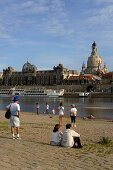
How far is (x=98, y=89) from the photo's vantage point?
130 metres

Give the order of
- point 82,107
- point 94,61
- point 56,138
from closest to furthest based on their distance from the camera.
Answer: point 56,138
point 82,107
point 94,61

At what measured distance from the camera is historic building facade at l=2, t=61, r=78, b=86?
156 meters

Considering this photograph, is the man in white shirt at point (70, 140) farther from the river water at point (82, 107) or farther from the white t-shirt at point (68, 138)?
the river water at point (82, 107)

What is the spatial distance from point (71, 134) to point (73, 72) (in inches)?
6493

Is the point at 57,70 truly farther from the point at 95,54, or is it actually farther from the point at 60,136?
the point at 60,136

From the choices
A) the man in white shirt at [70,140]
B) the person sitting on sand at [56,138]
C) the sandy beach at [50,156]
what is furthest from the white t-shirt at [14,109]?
the man in white shirt at [70,140]

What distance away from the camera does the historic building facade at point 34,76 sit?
156 m

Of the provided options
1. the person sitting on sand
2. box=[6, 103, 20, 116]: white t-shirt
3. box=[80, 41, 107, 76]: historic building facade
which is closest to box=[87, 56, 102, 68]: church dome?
box=[80, 41, 107, 76]: historic building facade

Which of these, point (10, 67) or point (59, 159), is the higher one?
point (10, 67)

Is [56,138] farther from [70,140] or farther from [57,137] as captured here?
[70,140]

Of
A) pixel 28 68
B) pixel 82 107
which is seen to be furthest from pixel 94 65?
pixel 82 107

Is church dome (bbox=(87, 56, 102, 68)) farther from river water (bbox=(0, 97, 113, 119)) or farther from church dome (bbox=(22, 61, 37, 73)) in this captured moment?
river water (bbox=(0, 97, 113, 119))

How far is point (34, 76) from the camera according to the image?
164625mm

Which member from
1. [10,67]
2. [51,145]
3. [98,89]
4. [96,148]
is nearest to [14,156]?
[51,145]
